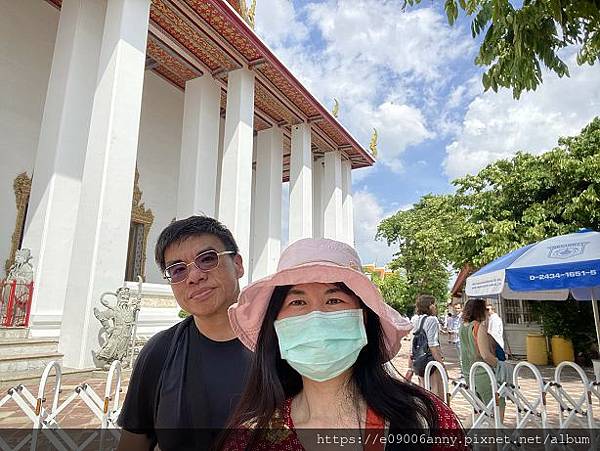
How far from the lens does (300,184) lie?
15039mm

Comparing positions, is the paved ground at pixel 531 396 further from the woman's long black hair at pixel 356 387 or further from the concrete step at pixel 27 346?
the concrete step at pixel 27 346

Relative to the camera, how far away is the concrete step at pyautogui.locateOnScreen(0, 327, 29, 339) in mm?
6488

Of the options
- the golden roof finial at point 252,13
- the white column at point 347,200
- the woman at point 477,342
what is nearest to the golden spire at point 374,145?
the white column at point 347,200

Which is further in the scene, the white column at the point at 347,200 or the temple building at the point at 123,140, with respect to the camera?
the white column at the point at 347,200

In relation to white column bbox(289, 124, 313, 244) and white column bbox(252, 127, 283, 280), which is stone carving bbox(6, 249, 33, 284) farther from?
white column bbox(289, 124, 313, 244)

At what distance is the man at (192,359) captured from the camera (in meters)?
1.52

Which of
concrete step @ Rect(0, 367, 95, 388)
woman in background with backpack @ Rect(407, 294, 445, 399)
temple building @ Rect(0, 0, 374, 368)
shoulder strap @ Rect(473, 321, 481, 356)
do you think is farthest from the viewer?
temple building @ Rect(0, 0, 374, 368)

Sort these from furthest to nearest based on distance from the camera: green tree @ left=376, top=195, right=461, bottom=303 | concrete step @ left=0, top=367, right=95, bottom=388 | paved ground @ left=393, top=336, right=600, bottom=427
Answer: green tree @ left=376, top=195, right=461, bottom=303 < concrete step @ left=0, top=367, right=95, bottom=388 < paved ground @ left=393, top=336, right=600, bottom=427

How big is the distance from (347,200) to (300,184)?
455 cm

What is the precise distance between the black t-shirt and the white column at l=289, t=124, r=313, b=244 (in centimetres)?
1310

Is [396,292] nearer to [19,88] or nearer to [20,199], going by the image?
[20,199]

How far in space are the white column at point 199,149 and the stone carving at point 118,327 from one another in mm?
3939

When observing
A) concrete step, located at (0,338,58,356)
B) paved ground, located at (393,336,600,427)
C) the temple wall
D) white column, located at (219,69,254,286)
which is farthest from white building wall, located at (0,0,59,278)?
paved ground, located at (393,336,600,427)

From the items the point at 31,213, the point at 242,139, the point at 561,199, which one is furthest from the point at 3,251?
the point at 561,199
